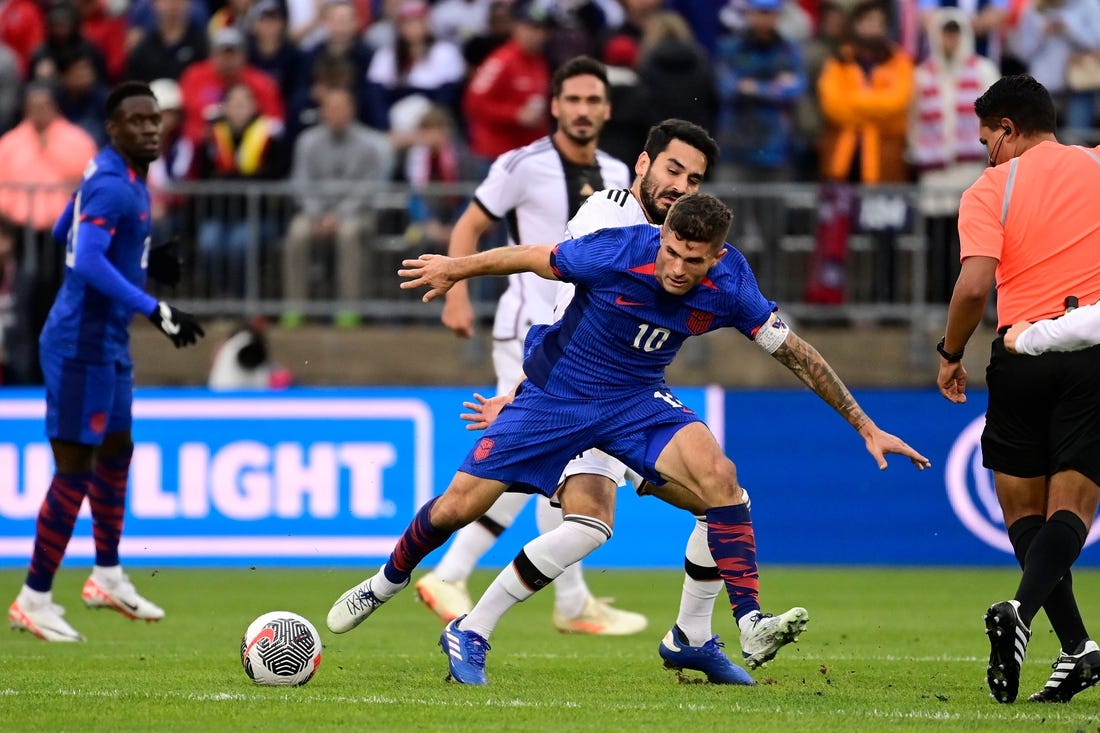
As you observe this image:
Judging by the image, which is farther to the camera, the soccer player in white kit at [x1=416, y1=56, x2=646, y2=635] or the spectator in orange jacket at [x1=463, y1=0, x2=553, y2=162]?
the spectator in orange jacket at [x1=463, y1=0, x2=553, y2=162]

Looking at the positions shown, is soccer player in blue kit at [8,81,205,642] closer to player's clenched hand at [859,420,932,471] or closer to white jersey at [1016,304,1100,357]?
player's clenched hand at [859,420,932,471]

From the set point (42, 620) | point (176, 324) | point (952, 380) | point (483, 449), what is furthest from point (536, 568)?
point (42, 620)

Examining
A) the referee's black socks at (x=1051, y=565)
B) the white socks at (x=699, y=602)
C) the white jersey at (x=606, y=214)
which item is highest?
the white jersey at (x=606, y=214)

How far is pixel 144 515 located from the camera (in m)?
14.0

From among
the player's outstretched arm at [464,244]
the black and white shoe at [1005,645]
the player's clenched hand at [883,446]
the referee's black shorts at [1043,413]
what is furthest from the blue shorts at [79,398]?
the black and white shoe at [1005,645]

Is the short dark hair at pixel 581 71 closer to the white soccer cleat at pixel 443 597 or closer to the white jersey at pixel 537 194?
the white jersey at pixel 537 194

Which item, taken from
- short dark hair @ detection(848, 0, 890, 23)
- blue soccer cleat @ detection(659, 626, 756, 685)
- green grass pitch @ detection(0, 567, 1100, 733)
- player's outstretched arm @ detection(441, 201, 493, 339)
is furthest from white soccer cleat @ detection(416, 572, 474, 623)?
short dark hair @ detection(848, 0, 890, 23)

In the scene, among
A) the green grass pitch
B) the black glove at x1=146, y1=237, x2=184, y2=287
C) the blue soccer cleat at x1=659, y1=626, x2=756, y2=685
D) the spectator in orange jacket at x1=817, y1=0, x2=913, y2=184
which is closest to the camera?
the green grass pitch

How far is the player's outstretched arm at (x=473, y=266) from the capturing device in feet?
24.1

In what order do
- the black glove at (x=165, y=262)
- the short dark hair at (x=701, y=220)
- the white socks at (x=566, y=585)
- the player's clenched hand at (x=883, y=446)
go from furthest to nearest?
the black glove at (x=165, y=262) < the white socks at (x=566, y=585) < the player's clenched hand at (x=883, y=446) < the short dark hair at (x=701, y=220)

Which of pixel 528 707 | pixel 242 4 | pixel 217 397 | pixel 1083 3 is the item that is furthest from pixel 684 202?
pixel 242 4

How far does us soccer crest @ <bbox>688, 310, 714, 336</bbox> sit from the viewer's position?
7508mm

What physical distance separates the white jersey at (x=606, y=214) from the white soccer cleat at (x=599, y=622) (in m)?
2.65

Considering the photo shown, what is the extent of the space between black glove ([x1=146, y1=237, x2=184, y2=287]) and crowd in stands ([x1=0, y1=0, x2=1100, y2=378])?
4.31 meters
